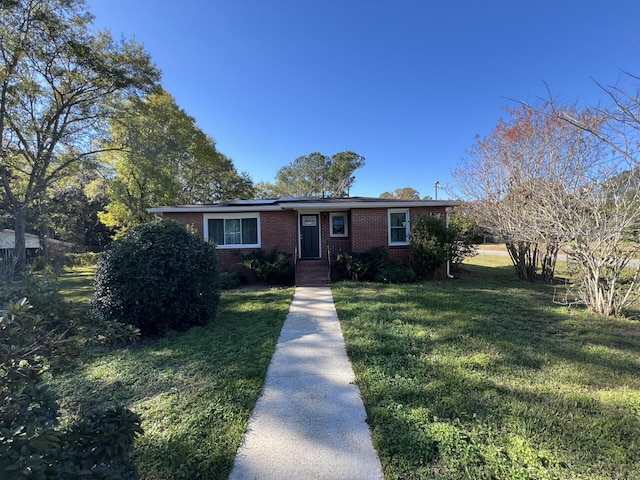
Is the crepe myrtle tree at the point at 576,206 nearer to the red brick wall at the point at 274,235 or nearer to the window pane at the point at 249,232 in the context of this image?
the red brick wall at the point at 274,235

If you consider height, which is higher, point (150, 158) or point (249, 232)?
point (150, 158)

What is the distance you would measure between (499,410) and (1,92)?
740 inches

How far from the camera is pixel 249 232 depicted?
446 inches

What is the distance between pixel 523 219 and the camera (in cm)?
787

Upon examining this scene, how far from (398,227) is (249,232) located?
5.58m

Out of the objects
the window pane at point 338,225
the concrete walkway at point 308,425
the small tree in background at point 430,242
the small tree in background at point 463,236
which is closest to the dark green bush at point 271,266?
the window pane at point 338,225

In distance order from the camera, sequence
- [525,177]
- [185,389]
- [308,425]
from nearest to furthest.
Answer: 1. [308,425]
2. [185,389]
3. [525,177]

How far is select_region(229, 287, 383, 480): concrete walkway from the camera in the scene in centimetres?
220

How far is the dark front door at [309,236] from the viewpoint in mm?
11844

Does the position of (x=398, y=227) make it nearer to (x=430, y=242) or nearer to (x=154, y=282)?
(x=430, y=242)

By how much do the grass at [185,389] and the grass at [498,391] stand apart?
50.4 inches

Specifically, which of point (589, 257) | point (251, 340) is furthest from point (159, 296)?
point (589, 257)

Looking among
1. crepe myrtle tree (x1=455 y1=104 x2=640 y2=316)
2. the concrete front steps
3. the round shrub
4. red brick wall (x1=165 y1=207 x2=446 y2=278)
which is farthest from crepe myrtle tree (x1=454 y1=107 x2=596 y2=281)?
the round shrub

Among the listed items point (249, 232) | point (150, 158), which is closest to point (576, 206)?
point (249, 232)
